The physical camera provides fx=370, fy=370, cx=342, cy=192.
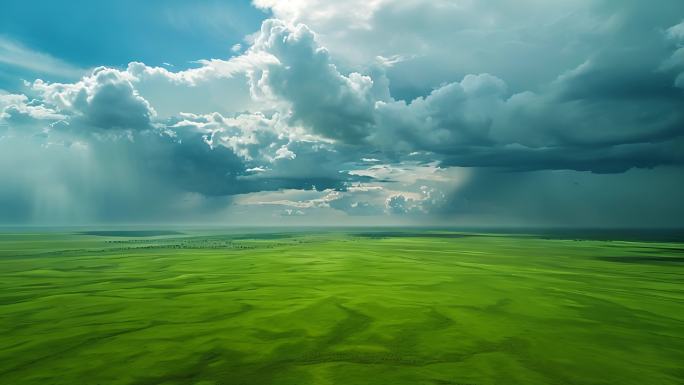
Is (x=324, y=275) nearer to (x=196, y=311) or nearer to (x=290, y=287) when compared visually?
(x=290, y=287)

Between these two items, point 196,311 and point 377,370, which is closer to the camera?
point 377,370

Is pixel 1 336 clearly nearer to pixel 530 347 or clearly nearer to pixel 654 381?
pixel 530 347

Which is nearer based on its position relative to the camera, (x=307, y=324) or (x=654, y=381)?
(x=654, y=381)

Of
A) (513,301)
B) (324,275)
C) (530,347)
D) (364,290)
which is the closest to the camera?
(530,347)

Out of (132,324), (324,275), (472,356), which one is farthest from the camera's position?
(324,275)

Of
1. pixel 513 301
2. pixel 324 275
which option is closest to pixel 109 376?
pixel 513 301

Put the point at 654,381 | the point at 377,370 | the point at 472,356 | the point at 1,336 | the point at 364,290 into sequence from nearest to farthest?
the point at 654,381 < the point at 377,370 < the point at 472,356 < the point at 1,336 < the point at 364,290

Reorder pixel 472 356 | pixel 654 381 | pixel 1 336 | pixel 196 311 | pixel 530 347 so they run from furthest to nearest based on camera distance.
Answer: pixel 196 311 < pixel 1 336 < pixel 530 347 < pixel 472 356 < pixel 654 381

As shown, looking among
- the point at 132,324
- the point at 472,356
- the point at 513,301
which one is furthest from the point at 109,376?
the point at 513,301
